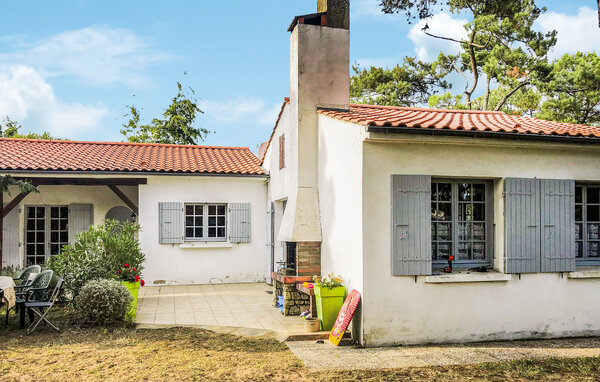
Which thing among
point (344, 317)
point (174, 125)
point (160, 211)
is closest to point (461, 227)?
point (344, 317)

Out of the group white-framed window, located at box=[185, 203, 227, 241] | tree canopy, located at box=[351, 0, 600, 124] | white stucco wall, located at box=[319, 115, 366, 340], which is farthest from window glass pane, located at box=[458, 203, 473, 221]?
tree canopy, located at box=[351, 0, 600, 124]

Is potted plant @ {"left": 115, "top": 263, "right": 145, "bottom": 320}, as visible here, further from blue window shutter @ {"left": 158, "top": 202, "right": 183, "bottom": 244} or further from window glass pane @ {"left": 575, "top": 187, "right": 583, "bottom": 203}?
window glass pane @ {"left": 575, "top": 187, "right": 583, "bottom": 203}

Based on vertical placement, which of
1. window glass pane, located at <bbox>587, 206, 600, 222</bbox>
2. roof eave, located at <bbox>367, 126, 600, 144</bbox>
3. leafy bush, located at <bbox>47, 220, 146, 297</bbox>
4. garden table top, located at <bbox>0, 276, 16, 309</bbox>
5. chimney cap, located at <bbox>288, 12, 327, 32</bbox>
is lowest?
garden table top, located at <bbox>0, 276, 16, 309</bbox>

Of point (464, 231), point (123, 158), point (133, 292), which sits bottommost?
point (133, 292)

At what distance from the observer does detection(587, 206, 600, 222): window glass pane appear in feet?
28.2

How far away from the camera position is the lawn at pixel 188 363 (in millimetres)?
5902

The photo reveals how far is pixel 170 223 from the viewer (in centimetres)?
1341

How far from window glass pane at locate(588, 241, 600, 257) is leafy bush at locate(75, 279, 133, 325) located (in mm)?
7878

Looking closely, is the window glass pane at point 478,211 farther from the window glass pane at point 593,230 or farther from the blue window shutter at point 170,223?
the blue window shutter at point 170,223

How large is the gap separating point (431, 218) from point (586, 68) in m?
18.9

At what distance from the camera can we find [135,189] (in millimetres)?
14547

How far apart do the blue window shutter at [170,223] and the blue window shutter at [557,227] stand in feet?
29.5

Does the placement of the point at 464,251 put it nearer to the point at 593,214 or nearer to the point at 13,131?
the point at 593,214

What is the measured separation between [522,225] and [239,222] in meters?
8.02
